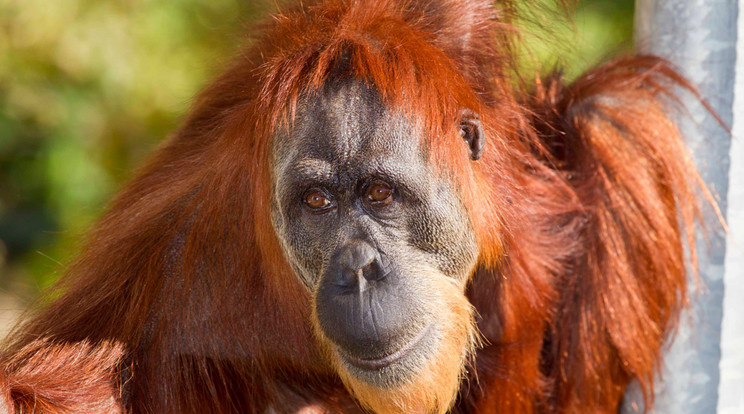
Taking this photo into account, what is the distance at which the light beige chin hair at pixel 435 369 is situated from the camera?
205 cm

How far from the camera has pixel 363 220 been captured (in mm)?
2027

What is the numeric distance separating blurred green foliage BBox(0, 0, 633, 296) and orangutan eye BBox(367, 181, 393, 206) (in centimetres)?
287

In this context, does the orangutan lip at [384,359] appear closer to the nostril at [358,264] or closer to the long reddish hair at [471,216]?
the nostril at [358,264]

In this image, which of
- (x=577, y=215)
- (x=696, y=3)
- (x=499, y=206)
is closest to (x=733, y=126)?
(x=696, y=3)

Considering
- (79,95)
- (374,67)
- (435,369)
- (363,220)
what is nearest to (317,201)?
(363,220)

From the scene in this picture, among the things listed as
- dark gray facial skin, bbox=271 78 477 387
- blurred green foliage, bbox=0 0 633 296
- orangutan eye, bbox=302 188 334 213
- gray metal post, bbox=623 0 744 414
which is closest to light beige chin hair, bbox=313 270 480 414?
dark gray facial skin, bbox=271 78 477 387

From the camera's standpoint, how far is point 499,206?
90.8 inches

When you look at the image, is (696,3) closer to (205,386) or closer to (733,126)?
(733,126)

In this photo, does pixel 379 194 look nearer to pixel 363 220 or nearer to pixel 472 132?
pixel 363 220

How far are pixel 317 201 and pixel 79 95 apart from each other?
3.82 m

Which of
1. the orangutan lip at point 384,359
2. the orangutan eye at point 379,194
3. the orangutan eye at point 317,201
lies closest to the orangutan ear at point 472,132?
the orangutan eye at point 379,194

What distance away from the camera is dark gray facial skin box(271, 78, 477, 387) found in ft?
6.41

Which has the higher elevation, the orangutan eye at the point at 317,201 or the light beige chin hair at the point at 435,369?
the orangutan eye at the point at 317,201

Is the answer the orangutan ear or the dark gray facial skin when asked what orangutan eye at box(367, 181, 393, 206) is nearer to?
the dark gray facial skin
